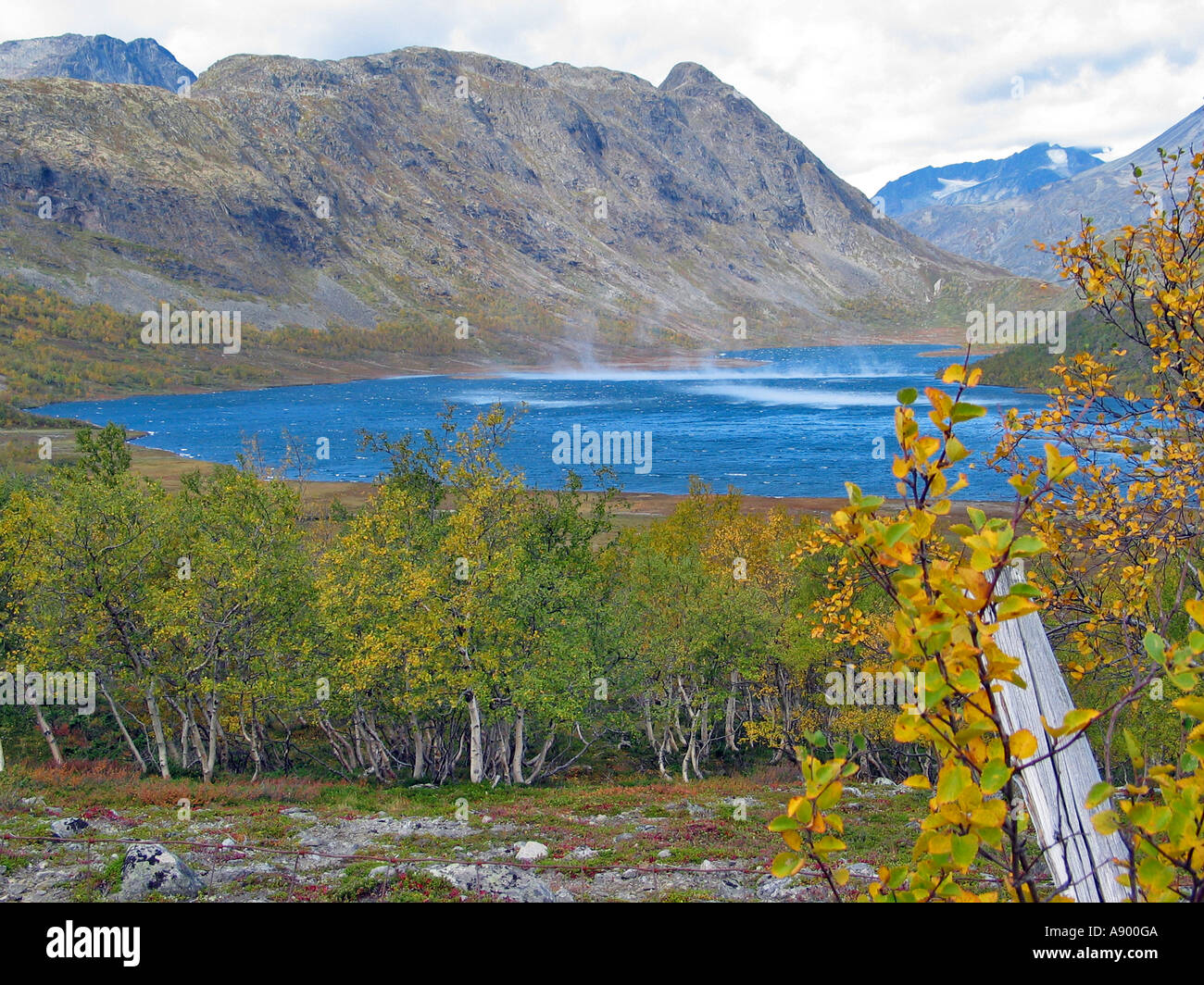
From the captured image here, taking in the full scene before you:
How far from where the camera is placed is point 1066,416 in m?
7.39

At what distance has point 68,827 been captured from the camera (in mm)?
16672

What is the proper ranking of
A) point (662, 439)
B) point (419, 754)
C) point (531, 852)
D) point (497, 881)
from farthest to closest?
point (662, 439), point (419, 754), point (531, 852), point (497, 881)

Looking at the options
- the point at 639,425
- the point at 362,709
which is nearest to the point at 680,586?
the point at 362,709

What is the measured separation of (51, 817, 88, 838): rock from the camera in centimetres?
1627

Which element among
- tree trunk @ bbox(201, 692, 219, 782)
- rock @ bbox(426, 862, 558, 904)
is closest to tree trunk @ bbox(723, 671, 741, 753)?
tree trunk @ bbox(201, 692, 219, 782)

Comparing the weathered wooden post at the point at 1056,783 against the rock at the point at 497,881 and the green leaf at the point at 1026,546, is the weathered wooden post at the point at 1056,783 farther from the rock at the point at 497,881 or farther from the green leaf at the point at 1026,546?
the rock at the point at 497,881

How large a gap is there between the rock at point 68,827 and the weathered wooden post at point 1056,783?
1915 cm

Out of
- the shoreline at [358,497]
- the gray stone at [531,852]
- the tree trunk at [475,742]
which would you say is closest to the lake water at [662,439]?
the shoreline at [358,497]

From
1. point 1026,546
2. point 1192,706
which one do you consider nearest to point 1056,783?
point 1192,706

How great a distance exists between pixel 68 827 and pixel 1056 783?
65.6 ft

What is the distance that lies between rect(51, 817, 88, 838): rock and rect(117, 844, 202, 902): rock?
17.7 feet

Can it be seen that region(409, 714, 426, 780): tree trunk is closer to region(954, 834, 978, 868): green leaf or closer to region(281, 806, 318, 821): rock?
region(281, 806, 318, 821): rock

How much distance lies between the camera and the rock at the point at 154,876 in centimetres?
1163

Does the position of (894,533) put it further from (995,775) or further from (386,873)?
(386,873)
